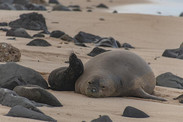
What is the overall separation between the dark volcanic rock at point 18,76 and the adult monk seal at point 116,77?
448 mm

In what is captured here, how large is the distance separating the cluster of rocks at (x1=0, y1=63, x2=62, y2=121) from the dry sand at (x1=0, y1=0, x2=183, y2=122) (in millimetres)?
128

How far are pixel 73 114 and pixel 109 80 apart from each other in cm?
148

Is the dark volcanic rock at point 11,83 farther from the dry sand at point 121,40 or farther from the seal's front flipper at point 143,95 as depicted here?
the seal's front flipper at point 143,95

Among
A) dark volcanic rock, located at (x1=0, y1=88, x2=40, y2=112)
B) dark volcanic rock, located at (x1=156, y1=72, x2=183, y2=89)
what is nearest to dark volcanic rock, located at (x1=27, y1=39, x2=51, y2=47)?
dark volcanic rock, located at (x1=156, y1=72, x2=183, y2=89)

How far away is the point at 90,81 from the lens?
5969 millimetres

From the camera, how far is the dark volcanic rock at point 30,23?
13586 millimetres

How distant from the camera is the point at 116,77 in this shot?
243 inches

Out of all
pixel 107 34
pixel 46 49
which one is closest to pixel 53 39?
pixel 46 49

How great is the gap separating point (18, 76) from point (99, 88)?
863 millimetres

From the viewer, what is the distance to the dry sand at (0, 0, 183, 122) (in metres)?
4.88

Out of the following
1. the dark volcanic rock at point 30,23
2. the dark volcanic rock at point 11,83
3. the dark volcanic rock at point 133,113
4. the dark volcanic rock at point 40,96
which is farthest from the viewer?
the dark volcanic rock at point 30,23

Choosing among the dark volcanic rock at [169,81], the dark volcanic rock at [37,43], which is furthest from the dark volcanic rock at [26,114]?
the dark volcanic rock at [37,43]

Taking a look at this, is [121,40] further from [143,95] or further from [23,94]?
[23,94]

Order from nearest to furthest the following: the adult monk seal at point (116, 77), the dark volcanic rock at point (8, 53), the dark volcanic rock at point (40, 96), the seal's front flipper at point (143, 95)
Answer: the dark volcanic rock at point (40, 96) → the adult monk seal at point (116, 77) → the seal's front flipper at point (143, 95) → the dark volcanic rock at point (8, 53)
